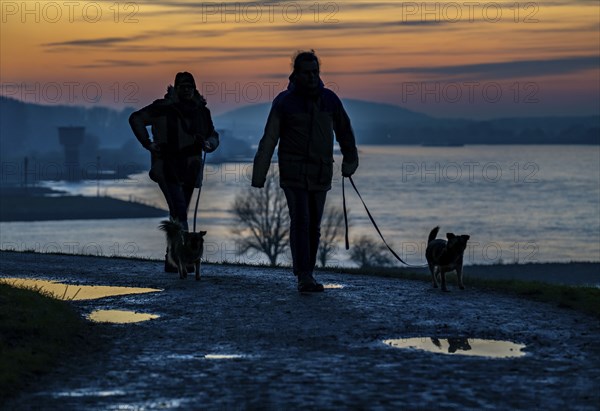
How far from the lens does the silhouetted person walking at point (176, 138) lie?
1458 centimetres

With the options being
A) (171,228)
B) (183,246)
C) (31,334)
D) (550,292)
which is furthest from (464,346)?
(171,228)

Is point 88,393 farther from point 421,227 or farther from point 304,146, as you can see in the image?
point 421,227

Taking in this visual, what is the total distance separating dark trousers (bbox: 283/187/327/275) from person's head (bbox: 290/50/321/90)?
1.19m

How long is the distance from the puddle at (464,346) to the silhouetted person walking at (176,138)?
6.04 metres

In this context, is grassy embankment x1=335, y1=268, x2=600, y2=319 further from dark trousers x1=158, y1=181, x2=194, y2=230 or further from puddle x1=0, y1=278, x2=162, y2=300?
puddle x1=0, y1=278, x2=162, y2=300

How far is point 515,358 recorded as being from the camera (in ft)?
27.2

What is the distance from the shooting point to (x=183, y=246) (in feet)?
45.5

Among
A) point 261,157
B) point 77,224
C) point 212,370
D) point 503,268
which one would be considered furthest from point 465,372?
point 77,224

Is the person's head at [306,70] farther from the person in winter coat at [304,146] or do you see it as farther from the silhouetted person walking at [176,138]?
the silhouetted person walking at [176,138]

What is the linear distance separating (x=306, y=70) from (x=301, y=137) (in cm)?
75

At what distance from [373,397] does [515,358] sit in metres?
1.86

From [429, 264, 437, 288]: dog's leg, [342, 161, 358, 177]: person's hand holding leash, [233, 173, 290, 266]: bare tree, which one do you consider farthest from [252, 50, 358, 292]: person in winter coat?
[233, 173, 290, 266]: bare tree

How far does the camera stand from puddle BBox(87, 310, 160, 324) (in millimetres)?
10469

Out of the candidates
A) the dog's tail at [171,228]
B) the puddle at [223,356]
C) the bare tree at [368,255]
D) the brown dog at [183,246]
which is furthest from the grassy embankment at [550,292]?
the bare tree at [368,255]
